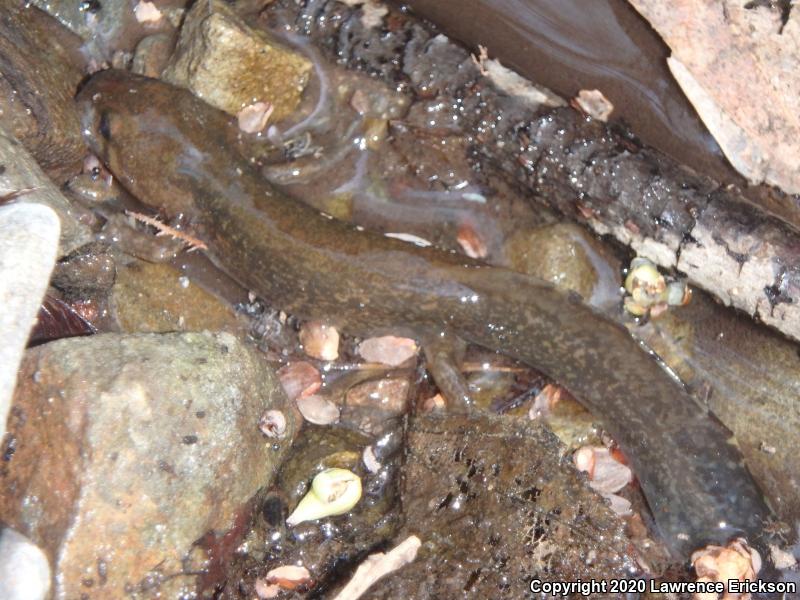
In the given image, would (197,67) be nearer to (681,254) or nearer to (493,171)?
(493,171)

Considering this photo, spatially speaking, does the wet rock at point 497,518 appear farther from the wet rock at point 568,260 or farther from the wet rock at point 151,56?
the wet rock at point 151,56

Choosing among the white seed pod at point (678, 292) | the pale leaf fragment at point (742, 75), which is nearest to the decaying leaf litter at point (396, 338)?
the white seed pod at point (678, 292)

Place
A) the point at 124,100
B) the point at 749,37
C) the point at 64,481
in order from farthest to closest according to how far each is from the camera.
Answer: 1. the point at 124,100
2. the point at 749,37
3. the point at 64,481

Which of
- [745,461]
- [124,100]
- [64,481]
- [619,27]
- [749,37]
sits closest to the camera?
[64,481]

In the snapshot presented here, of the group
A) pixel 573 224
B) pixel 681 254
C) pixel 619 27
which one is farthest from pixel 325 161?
pixel 681 254

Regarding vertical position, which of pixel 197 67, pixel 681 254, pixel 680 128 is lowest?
pixel 197 67

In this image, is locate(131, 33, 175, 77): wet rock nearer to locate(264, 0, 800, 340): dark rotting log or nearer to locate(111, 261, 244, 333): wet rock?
locate(264, 0, 800, 340): dark rotting log

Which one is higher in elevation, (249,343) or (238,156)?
(238,156)

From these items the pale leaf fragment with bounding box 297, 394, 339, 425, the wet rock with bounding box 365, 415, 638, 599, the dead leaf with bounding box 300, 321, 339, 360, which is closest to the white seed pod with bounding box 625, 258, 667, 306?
the wet rock with bounding box 365, 415, 638, 599
